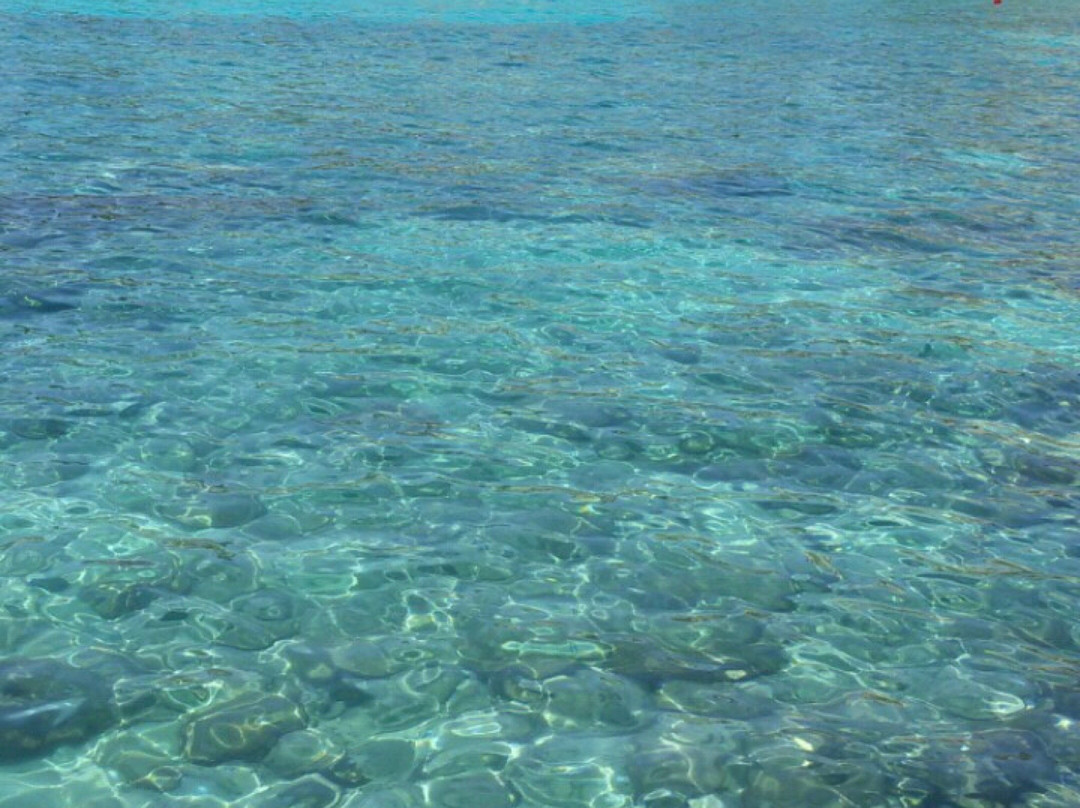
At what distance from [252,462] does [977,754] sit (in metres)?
4.38

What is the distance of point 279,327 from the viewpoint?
948 cm

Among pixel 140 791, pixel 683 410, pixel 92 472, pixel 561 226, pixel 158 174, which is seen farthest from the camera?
pixel 158 174

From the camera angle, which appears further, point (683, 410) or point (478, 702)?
point (683, 410)

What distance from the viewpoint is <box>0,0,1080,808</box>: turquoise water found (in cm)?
507

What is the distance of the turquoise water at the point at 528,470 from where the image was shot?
507 centimetres

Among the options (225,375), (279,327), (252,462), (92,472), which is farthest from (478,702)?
(279,327)

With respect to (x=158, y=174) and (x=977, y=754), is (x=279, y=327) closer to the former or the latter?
(x=158, y=174)

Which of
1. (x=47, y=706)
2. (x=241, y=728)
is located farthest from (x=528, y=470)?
(x=47, y=706)

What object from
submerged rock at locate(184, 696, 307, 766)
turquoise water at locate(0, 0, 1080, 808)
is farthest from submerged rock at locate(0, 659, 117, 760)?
submerged rock at locate(184, 696, 307, 766)

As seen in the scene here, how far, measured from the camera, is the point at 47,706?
16.9ft

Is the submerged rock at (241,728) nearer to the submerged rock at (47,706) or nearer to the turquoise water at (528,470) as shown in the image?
the turquoise water at (528,470)

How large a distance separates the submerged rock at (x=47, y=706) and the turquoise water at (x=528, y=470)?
2 centimetres

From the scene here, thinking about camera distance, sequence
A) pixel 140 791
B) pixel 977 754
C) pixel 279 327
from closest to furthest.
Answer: pixel 140 791 < pixel 977 754 < pixel 279 327

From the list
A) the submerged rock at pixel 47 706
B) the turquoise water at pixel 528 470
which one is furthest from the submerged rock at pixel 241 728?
the submerged rock at pixel 47 706
